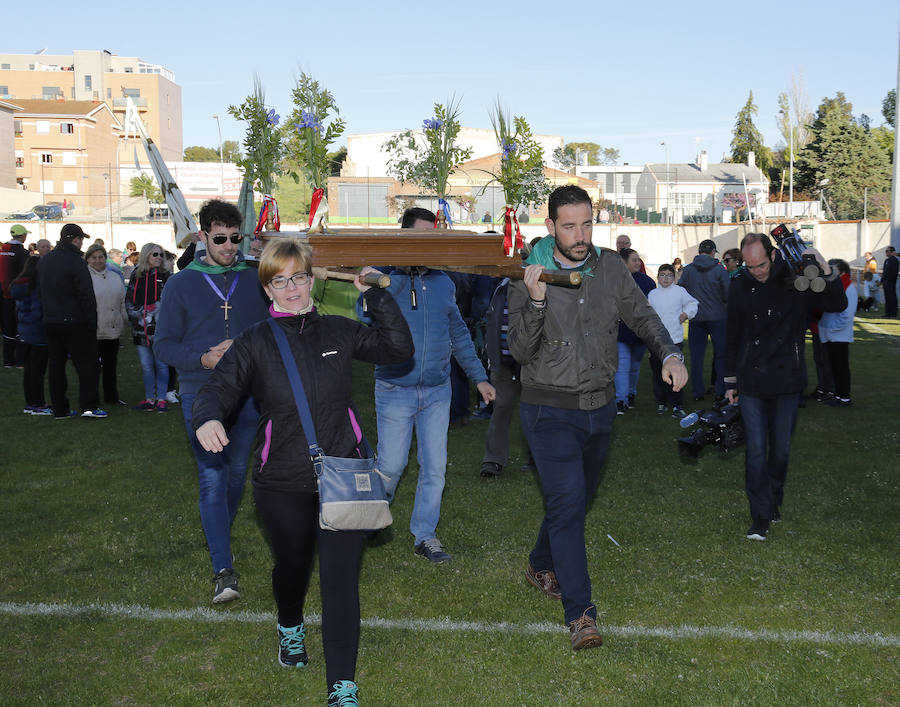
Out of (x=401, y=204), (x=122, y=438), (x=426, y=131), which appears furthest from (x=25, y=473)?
(x=401, y=204)

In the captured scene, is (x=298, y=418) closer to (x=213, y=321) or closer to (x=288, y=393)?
(x=288, y=393)

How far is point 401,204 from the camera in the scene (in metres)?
54.9

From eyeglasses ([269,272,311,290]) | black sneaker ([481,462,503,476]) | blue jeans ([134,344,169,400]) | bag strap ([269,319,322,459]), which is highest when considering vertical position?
eyeglasses ([269,272,311,290])

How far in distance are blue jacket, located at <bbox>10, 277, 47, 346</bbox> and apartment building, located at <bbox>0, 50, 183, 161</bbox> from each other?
109 meters

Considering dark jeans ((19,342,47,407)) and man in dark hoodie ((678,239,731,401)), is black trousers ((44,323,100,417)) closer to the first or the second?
dark jeans ((19,342,47,407))

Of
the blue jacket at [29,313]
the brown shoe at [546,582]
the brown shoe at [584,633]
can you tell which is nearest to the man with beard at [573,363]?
the brown shoe at [584,633]

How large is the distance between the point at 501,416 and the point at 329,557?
5.28 meters

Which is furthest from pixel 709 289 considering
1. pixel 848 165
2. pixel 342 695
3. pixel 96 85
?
pixel 96 85

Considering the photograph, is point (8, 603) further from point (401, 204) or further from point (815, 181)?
point (815, 181)

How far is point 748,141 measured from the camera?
94.7 metres

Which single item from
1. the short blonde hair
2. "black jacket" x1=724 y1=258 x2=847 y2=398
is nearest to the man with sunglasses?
the short blonde hair

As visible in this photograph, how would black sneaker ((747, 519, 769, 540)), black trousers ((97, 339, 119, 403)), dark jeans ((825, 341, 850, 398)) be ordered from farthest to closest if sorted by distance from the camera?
1. black trousers ((97, 339, 119, 403))
2. dark jeans ((825, 341, 850, 398))
3. black sneaker ((747, 519, 769, 540))

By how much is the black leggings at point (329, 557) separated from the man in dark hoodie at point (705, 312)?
9.74m

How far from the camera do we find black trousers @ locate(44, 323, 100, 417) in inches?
456
